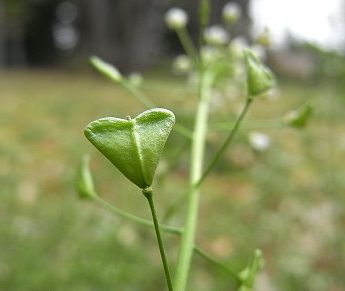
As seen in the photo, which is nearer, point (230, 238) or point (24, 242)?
point (24, 242)

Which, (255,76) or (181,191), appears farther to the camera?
(181,191)

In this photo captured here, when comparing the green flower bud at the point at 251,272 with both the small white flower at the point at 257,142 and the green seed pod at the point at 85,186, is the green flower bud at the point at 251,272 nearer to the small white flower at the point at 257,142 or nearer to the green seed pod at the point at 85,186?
the green seed pod at the point at 85,186

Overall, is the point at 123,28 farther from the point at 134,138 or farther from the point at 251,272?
the point at 134,138

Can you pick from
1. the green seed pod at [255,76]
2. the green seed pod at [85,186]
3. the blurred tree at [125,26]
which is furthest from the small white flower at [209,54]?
the blurred tree at [125,26]

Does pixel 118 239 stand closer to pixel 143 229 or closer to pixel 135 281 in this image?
pixel 143 229

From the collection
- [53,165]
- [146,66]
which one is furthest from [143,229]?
[146,66]

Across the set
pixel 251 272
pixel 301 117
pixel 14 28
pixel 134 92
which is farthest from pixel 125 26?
pixel 251 272

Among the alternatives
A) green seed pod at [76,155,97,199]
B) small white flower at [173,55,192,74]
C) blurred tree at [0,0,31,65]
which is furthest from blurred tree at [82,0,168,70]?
green seed pod at [76,155,97,199]
